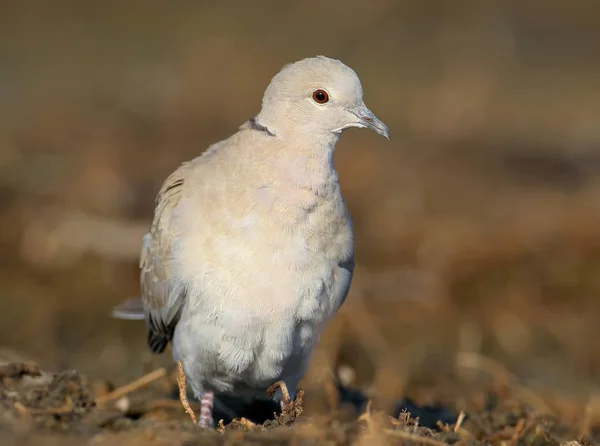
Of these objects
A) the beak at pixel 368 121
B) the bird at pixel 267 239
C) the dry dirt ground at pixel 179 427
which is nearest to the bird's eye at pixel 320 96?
the bird at pixel 267 239

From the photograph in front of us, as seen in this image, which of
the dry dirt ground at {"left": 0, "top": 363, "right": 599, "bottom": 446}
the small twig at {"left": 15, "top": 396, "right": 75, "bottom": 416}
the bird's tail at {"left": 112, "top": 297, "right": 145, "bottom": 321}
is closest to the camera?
the dry dirt ground at {"left": 0, "top": 363, "right": 599, "bottom": 446}

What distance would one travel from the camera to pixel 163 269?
6.07 meters

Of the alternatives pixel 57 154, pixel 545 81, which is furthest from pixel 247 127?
pixel 545 81

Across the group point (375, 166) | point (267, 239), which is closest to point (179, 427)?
point (267, 239)

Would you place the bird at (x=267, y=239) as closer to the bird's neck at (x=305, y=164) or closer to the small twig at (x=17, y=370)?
the bird's neck at (x=305, y=164)

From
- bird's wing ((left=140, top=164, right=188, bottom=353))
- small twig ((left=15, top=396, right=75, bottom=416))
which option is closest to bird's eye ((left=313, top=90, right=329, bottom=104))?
bird's wing ((left=140, top=164, right=188, bottom=353))

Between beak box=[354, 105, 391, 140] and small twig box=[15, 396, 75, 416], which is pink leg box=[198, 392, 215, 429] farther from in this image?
beak box=[354, 105, 391, 140]

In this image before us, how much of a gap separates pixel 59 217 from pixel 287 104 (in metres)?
4.92

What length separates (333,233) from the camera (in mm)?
5777

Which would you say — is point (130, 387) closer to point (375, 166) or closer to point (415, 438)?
point (415, 438)

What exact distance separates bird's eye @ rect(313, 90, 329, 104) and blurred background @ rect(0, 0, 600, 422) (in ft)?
7.10

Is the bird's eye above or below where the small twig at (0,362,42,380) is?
above

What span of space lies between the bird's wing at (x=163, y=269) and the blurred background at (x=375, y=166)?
3.42 feet

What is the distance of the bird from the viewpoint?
559 centimetres
